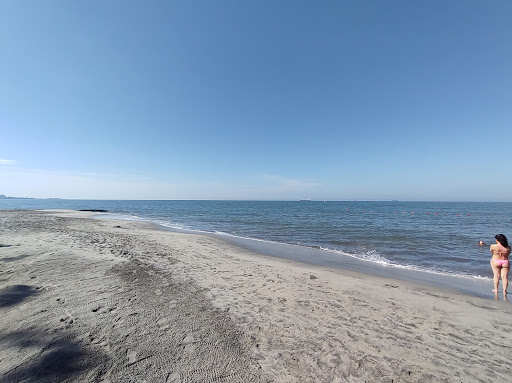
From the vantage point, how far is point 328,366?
3709 millimetres

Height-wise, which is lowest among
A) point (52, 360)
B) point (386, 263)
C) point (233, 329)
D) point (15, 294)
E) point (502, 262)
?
point (386, 263)

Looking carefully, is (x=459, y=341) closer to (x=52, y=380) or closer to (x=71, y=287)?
(x=52, y=380)

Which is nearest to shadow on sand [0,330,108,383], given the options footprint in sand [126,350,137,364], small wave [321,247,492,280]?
footprint in sand [126,350,137,364]

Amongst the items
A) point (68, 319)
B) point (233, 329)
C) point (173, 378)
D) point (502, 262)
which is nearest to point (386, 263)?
point (502, 262)

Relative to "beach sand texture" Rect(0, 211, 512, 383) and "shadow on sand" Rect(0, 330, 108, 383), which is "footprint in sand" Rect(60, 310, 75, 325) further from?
"shadow on sand" Rect(0, 330, 108, 383)

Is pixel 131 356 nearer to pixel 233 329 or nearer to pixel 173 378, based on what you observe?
pixel 173 378

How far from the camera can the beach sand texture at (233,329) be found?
349cm

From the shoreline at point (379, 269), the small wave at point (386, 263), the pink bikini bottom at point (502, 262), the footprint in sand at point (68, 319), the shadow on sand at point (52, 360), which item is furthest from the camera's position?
the small wave at point (386, 263)

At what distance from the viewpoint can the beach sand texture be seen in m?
3.49

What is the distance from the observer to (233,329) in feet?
15.0

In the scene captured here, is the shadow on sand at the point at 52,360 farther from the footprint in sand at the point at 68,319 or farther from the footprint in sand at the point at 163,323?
the footprint in sand at the point at 163,323

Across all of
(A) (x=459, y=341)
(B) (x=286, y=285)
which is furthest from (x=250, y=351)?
(A) (x=459, y=341)

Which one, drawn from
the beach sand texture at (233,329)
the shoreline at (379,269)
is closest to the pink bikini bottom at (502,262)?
the shoreline at (379,269)

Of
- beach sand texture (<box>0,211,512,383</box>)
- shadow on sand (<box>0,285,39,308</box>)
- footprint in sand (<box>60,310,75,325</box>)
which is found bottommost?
beach sand texture (<box>0,211,512,383</box>)
